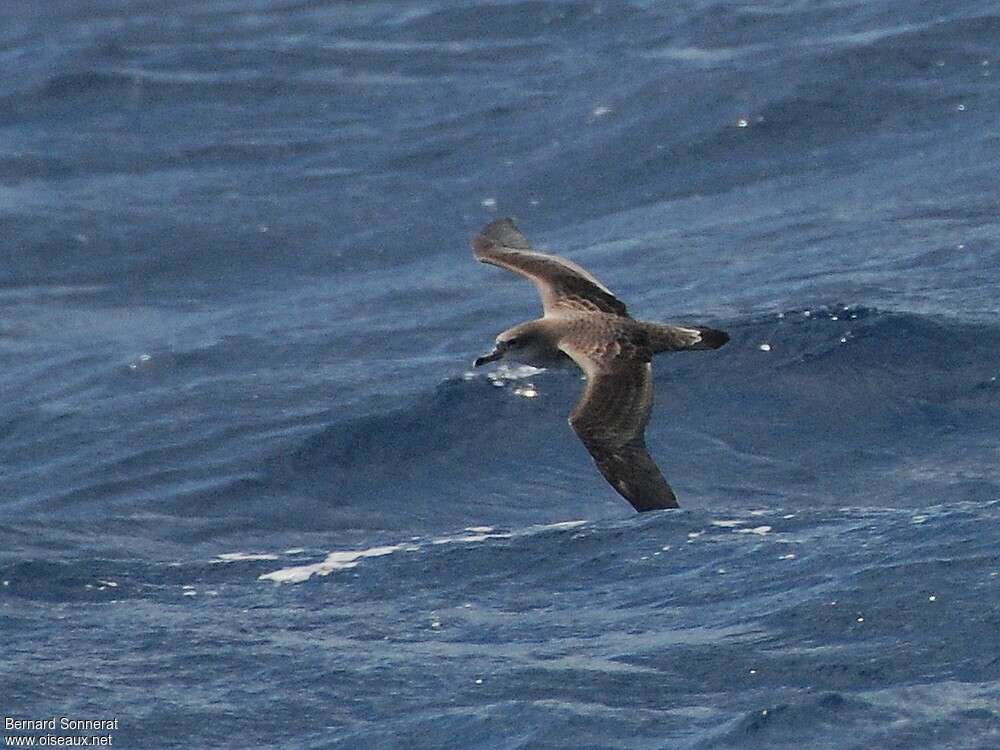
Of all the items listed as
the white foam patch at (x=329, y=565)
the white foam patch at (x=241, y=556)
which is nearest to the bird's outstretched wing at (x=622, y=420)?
the white foam patch at (x=329, y=565)

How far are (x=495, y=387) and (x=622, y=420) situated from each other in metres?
7.98

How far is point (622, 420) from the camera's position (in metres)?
12.2

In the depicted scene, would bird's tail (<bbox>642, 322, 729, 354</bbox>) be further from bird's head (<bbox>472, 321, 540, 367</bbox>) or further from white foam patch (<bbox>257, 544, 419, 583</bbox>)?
white foam patch (<bbox>257, 544, 419, 583</bbox>)

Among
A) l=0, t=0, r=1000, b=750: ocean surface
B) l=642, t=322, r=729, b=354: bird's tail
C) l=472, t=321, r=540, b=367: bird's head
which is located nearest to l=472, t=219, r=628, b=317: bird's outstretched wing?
l=472, t=321, r=540, b=367: bird's head

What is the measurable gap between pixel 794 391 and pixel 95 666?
724 cm

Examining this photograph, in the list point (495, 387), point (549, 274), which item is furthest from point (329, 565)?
point (495, 387)

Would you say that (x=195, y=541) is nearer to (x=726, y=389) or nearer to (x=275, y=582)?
(x=275, y=582)

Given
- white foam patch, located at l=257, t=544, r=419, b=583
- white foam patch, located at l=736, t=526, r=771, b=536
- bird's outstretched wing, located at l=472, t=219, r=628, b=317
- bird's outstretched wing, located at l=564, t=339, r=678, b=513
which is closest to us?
bird's outstretched wing, located at l=564, t=339, r=678, b=513

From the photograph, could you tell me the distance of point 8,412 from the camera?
22984mm

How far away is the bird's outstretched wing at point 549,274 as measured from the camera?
14094 mm

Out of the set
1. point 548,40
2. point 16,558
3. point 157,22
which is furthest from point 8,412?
point 157,22

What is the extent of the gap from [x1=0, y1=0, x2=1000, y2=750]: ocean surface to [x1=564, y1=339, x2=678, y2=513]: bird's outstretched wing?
189 centimetres

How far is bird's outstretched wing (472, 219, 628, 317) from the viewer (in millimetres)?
14094

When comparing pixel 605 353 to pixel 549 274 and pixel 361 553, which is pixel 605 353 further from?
pixel 361 553
